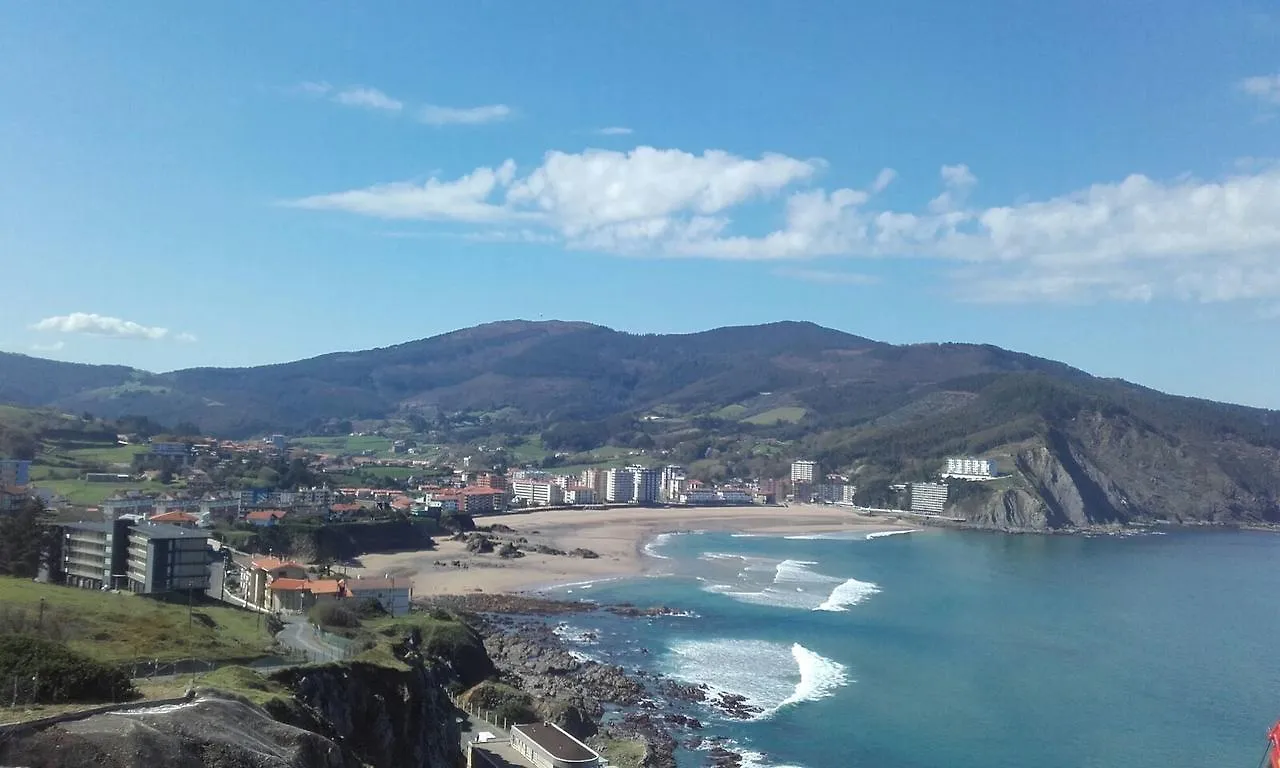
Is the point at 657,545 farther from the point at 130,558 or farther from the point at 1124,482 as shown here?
the point at 1124,482

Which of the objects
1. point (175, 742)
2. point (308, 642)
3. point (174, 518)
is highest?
point (175, 742)

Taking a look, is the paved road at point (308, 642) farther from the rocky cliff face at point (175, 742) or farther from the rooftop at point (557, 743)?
the rocky cliff face at point (175, 742)

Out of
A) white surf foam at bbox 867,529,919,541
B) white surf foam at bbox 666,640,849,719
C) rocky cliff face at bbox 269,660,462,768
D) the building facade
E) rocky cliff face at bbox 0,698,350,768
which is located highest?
the building facade

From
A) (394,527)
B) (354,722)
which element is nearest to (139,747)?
(354,722)

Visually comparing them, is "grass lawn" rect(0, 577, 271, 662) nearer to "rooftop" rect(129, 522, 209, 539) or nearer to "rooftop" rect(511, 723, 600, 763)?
"rooftop" rect(129, 522, 209, 539)

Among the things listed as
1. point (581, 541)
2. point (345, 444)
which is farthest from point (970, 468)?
point (345, 444)

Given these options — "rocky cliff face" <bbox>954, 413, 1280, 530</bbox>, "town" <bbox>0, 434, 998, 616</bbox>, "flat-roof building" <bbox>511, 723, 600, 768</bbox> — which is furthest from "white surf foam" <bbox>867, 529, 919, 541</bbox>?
"flat-roof building" <bbox>511, 723, 600, 768</bbox>
